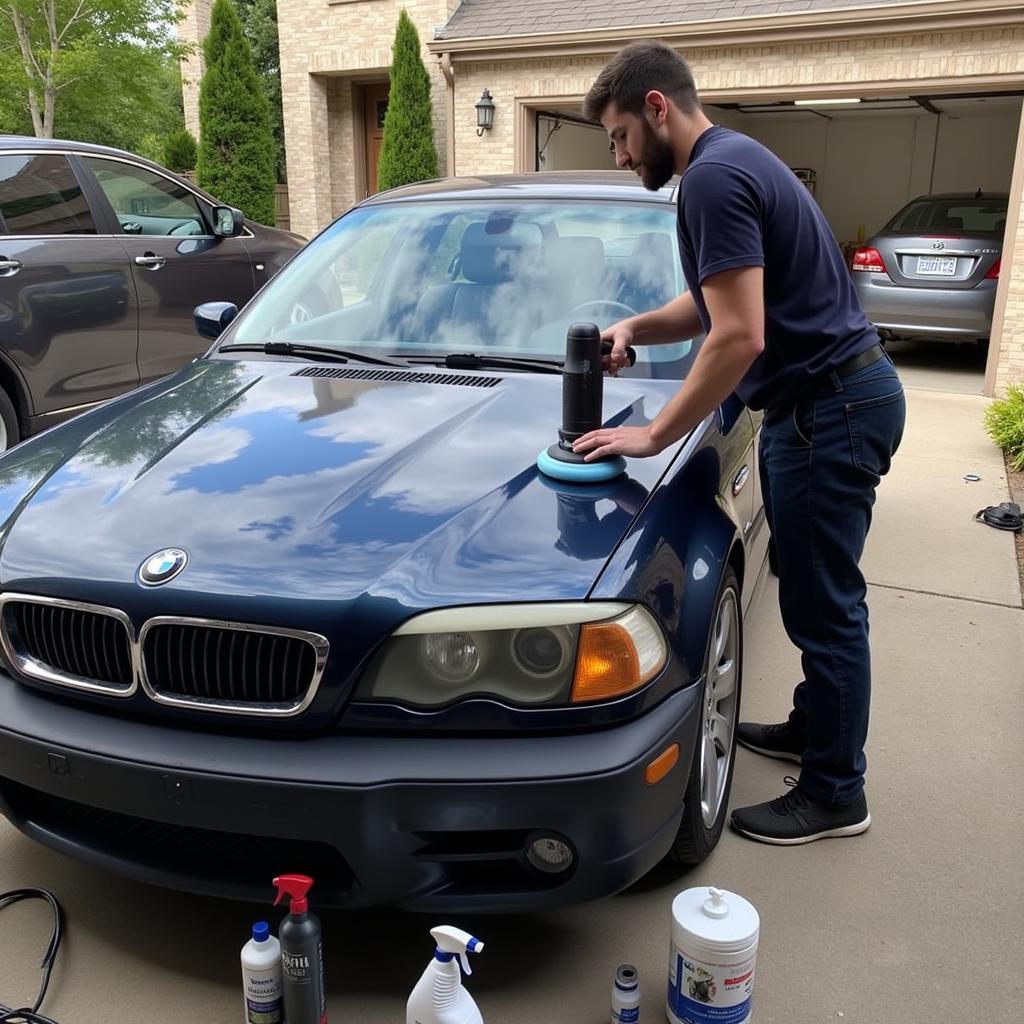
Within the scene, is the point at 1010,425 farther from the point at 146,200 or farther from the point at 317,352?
the point at 146,200

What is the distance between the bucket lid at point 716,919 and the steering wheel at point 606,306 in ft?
5.74

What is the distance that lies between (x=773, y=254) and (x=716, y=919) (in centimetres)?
145

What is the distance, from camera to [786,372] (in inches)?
98.5

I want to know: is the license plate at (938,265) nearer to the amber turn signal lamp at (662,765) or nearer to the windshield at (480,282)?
the windshield at (480,282)

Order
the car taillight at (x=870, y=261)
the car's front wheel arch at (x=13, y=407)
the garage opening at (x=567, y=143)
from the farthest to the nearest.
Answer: the garage opening at (x=567, y=143)
the car taillight at (x=870, y=261)
the car's front wheel arch at (x=13, y=407)

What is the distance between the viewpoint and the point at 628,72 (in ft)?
7.56

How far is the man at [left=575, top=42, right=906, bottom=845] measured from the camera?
2.24 meters

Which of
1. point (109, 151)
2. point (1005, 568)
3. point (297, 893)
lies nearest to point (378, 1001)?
point (297, 893)

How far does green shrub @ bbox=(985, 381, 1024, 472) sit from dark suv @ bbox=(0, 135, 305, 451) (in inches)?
213

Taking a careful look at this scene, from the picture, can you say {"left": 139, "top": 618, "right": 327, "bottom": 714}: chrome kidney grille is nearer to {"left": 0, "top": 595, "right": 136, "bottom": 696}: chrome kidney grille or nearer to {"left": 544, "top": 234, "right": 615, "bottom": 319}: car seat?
{"left": 0, "top": 595, "right": 136, "bottom": 696}: chrome kidney grille

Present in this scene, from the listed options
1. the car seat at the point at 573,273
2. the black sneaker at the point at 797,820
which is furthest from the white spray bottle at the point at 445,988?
the car seat at the point at 573,273

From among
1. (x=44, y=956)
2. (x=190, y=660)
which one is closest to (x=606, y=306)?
(x=190, y=660)

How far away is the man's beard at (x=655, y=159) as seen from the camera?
7.77 feet

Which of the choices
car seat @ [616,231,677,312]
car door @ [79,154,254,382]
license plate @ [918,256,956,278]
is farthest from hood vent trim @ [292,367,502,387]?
license plate @ [918,256,956,278]
